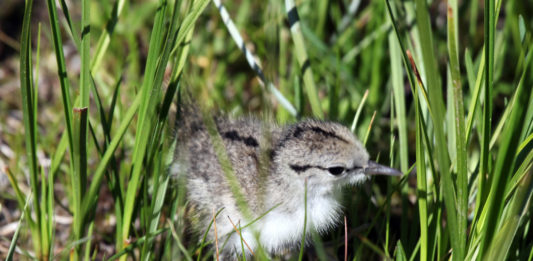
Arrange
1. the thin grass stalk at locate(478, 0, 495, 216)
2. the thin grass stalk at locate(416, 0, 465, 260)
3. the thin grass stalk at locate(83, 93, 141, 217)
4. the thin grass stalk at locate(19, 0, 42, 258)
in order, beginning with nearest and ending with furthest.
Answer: the thin grass stalk at locate(416, 0, 465, 260)
the thin grass stalk at locate(478, 0, 495, 216)
the thin grass stalk at locate(19, 0, 42, 258)
the thin grass stalk at locate(83, 93, 141, 217)

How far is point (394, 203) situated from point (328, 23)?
1.50 m

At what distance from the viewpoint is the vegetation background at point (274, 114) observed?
1.92 m

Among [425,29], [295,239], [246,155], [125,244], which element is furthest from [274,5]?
[425,29]

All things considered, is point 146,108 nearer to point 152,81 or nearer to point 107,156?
point 152,81

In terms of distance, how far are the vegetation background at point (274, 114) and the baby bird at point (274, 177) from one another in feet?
0.49

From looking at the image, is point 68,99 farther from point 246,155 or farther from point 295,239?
point 295,239

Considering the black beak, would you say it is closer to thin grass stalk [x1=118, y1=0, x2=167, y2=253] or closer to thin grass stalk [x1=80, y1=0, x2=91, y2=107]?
thin grass stalk [x1=118, y1=0, x2=167, y2=253]

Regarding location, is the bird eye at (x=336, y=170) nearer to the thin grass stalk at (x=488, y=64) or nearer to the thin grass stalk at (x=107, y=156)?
the thin grass stalk at (x=488, y=64)

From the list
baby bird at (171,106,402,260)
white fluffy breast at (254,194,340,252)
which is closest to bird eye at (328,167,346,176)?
baby bird at (171,106,402,260)

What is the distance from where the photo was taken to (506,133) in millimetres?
1639

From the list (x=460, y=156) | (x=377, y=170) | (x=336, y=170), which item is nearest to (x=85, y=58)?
(x=336, y=170)

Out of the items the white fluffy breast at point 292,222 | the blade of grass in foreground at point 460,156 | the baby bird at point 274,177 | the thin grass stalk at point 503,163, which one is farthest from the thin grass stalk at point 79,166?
the thin grass stalk at point 503,163

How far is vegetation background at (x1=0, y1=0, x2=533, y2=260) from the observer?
1.92 metres

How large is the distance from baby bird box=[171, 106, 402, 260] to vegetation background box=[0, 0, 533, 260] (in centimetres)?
15
